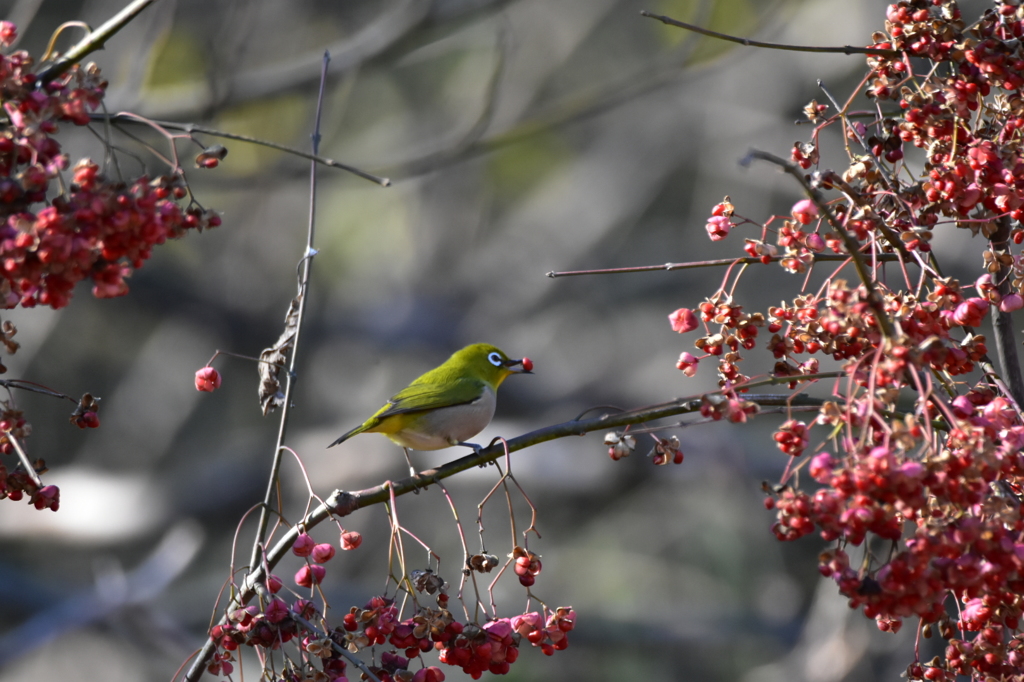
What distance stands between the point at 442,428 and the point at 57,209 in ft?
7.67

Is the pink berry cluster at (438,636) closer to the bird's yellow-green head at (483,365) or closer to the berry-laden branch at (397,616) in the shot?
the berry-laden branch at (397,616)

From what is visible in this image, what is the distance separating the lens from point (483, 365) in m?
4.23

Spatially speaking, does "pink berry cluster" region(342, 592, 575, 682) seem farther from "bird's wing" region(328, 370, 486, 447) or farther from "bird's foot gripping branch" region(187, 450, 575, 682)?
"bird's wing" region(328, 370, 486, 447)

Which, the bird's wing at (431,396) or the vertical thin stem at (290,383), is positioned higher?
the bird's wing at (431,396)

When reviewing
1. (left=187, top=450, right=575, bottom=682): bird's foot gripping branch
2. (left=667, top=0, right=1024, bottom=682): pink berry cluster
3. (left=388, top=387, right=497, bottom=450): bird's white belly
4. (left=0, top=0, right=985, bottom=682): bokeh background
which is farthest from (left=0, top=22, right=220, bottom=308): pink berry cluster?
(left=0, top=0, right=985, bottom=682): bokeh background

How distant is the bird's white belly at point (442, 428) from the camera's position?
376 centimetres

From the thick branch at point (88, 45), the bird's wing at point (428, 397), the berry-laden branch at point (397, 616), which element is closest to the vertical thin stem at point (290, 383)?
the berry-laden branch at point (397, 616)

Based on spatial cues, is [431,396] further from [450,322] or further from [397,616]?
[450,322]

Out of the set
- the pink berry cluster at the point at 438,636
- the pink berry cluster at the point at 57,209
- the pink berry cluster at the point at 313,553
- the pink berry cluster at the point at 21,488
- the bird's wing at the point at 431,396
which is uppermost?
the bird's wing at the point at 431,396

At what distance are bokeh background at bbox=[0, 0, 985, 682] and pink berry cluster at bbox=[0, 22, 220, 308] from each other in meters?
6.63

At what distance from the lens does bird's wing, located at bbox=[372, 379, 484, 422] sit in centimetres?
368

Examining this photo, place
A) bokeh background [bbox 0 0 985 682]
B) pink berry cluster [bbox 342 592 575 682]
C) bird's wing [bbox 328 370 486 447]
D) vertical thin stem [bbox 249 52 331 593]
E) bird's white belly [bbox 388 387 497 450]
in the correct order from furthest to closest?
1. bokeh background [bbox 0 0 985 682]
2. bird's white belly [bbox 388 387 497 450]
3. bird's wing [bbox 328 370 486 447]
4. pink berry cluster [bbox 342 592 575 682]
5. vertical thin stem [bbox 249 52 331 593]

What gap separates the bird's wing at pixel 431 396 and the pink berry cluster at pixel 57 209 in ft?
6.69

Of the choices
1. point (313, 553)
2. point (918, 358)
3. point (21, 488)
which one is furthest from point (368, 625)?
point (918, 358)
